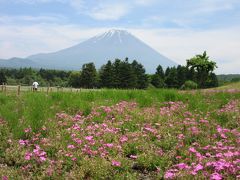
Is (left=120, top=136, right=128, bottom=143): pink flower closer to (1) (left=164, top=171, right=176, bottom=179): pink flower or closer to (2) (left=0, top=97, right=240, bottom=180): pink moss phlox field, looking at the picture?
(2) (left=0, top=97, right=240, bottom=180): pink moss phlox field

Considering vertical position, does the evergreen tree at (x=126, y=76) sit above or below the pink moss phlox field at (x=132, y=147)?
above

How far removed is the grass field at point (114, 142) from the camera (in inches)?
189

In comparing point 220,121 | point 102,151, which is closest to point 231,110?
point 220,121

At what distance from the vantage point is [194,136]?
21.8ft

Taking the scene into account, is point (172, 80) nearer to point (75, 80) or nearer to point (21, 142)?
point (75, 80)

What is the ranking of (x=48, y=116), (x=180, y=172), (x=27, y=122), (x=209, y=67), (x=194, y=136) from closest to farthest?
(x=180, y=172) < (x=194, y=136) < (x=27, y=122) < (x=48, y=116) < (x=209, y=67)

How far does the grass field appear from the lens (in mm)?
4789

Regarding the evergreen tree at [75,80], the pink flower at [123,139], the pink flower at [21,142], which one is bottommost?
the pink flower at [21,142]

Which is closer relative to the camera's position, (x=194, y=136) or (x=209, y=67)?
(x=194, y=136)

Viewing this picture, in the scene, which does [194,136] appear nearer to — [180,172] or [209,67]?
[180,172]

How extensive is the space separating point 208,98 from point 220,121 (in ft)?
11.9

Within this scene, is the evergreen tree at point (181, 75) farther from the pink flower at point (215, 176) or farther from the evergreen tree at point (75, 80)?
the pink flower at point (215, 176)

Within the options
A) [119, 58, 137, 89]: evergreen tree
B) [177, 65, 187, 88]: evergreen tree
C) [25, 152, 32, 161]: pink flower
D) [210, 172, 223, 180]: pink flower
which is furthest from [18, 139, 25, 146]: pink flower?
[177, 65, 187, 88]: evergreen tree

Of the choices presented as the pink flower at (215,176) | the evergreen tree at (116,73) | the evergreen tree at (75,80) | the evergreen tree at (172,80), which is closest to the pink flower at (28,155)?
the pink flower at (215,176)
